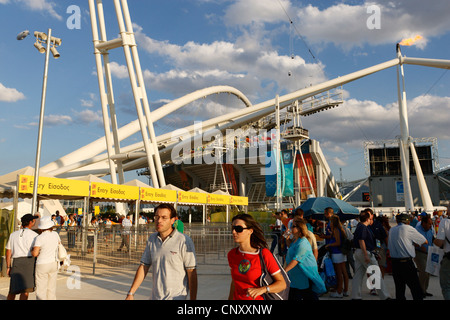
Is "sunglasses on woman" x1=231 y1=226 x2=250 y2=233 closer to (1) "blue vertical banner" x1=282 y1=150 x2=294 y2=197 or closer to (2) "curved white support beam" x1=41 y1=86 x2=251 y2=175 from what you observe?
(2) "curved white support beam" x1=41 y1=86 x2=251 y2=175

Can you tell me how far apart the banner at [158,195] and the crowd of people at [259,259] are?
10.6 meters

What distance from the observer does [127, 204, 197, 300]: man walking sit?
358 cm

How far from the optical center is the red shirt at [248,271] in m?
3.22

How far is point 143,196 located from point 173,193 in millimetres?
2950

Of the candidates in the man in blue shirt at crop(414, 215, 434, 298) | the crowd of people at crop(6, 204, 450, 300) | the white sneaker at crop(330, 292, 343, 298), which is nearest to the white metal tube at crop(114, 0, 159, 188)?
the crowd of people at crop(6, 204, 450, 300)

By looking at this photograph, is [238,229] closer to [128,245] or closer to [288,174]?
[128,245]

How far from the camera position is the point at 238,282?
3271 mm

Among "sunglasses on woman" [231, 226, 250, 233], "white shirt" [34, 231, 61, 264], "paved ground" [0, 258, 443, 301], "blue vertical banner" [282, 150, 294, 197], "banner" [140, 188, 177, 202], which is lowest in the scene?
"paved ground" [0, 258, 443, 301]

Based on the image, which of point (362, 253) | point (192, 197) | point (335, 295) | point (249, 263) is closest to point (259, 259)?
point (249, 263)

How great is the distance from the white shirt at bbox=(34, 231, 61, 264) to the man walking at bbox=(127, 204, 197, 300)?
2.72 meters

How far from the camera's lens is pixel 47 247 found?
5.75 m

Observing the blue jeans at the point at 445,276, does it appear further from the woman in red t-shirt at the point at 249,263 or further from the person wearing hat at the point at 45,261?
the person wearing hat at the point at 45,261

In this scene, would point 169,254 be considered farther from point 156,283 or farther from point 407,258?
point 407,258
